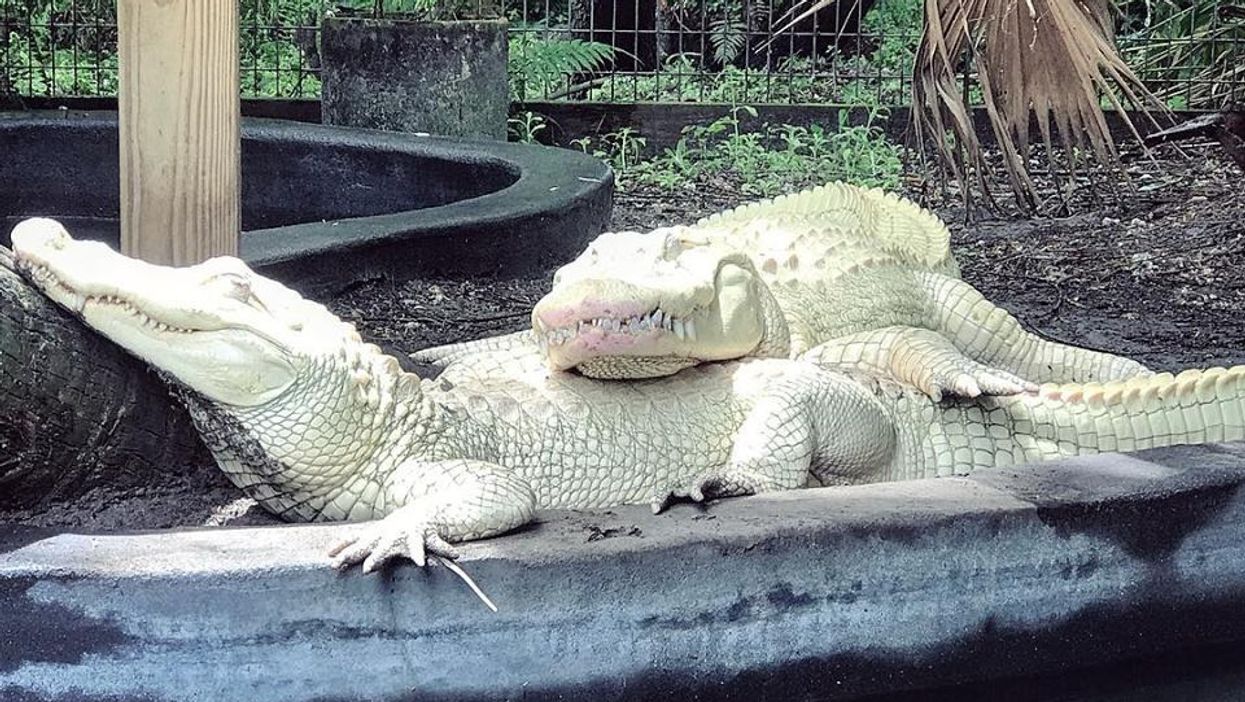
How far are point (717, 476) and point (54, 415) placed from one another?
94 cm

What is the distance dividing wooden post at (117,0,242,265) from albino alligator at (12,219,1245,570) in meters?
0.19

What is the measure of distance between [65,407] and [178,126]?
1.90 feet

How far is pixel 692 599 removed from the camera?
1.94 metres

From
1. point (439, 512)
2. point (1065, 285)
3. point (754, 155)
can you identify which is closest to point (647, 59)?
point (754, 155)

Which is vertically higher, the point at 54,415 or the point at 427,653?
the point at 54,415

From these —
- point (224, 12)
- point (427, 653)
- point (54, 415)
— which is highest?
point (224, 12)

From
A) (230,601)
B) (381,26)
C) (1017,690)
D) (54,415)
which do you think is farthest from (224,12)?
(381,26)

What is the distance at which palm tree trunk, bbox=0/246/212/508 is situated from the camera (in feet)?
6.44

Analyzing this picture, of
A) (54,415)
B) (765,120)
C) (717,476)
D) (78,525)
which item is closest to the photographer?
(54,415)

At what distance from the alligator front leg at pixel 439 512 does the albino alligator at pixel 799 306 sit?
0.36 metres

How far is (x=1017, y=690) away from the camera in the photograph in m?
2.23

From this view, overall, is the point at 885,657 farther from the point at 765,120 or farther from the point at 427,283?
the point at 765,120

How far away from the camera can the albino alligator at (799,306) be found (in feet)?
8.40

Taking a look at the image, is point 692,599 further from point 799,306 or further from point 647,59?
point 647,59
